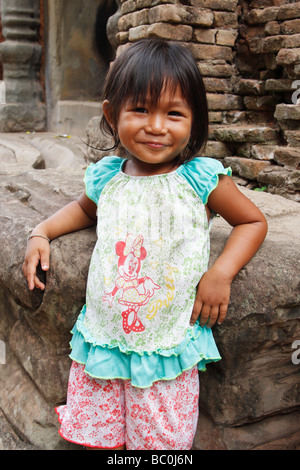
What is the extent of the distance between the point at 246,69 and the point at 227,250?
2.89 m

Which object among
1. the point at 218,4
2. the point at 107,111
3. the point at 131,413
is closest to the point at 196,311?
the point at 131,413

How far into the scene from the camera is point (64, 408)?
143cm

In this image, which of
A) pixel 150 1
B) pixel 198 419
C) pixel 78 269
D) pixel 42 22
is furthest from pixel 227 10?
pixel 42 22

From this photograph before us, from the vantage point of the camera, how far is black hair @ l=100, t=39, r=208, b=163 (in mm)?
1254

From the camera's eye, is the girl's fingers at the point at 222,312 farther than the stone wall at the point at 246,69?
No

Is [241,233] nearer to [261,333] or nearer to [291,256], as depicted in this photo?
[291,256]

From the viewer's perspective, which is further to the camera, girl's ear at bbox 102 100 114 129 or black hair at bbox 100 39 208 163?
girl's ear at bbox 102 100 114 129

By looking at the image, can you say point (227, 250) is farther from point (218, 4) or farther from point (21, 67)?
point (21, 67)

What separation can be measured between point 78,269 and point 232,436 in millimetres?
699

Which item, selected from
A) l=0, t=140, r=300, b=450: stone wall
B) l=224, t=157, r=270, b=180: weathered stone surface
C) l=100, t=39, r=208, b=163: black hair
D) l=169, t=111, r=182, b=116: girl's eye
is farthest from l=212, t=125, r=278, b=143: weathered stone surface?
l=169, t=111, r=182, b=116: girl's eye

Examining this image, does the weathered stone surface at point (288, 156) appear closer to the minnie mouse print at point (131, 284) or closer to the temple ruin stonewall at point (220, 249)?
the temple ruin stonewall at point (220, 249)

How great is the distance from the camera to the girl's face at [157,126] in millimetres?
1258

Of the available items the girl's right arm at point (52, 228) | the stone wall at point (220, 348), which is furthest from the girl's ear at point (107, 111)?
the stone wall at point (220, 348)

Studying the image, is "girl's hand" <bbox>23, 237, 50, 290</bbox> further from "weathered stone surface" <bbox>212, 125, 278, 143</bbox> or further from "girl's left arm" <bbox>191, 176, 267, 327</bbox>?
"weathered stone surface" <bbox>212, 125, 278, 143</bbox>
